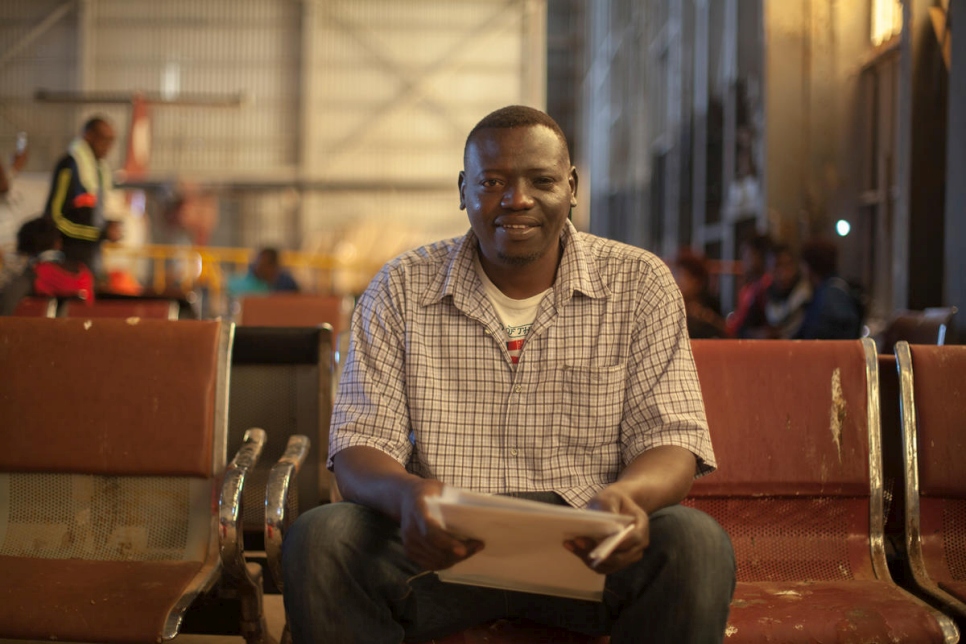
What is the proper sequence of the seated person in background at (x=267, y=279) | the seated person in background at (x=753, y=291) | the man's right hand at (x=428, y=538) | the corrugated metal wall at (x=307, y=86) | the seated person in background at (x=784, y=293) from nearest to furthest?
A: the man's right hand at (x=428, y=538)
the seated person in background at (x=784, y=293)
the seated person in background at (x=753, y=291)
the seated person in background at (x=267, y=279)
the corrugated metal wall at (x=307, y=86)

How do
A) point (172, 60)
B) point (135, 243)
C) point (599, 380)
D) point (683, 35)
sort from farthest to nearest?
point (172, 60), point (135, 243), point (683, 35), point (599, 380)

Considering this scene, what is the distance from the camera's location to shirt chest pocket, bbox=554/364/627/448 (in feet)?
7.50

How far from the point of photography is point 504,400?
2307 millimetres

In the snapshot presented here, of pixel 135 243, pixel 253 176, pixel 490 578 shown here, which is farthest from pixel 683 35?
pixel 490 578

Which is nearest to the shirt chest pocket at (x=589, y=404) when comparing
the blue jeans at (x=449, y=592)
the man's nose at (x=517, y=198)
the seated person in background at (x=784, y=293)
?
the blue jeans at (x=449, y=592)

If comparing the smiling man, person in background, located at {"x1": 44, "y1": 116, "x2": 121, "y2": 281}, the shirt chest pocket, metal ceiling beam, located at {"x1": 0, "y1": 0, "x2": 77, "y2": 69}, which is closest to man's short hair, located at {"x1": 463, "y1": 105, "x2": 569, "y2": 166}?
the smiling man

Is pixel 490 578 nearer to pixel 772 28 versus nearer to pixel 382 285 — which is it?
pixel 382 285

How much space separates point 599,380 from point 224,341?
3.59 ft

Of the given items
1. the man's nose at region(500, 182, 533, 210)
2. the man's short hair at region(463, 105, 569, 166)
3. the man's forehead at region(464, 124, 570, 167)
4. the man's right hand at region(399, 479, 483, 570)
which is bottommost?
the man's right hand at region(399, 479, 483, 570)

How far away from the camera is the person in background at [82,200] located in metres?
7.74

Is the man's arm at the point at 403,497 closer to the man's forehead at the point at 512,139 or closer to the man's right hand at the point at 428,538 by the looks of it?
the man's right hand at the point at 428,538

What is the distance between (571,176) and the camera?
2439mm

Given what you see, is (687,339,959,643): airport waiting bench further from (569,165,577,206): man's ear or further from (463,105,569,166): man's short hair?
(463,105,569,166): man's short hair

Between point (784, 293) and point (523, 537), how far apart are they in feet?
18.9
